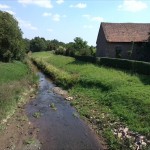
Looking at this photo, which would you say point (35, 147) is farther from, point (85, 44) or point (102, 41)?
point (85, 44)

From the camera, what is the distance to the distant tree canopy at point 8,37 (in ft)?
177

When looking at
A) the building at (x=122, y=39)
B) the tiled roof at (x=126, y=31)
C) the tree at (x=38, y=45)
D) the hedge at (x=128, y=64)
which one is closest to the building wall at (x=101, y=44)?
the building at (x=122, y=39)

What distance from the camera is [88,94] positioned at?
28.8m

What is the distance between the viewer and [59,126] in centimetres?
2069

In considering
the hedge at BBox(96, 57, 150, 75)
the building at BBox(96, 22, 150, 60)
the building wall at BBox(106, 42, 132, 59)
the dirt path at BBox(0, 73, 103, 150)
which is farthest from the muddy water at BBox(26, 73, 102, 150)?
the building at BBox(96, 22, 150, 60)

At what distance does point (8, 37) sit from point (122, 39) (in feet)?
59.5

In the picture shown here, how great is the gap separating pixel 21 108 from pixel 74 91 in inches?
314

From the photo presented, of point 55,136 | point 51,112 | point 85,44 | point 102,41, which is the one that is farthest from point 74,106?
point 85,44

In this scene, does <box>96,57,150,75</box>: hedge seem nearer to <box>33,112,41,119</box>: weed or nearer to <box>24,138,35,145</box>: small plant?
<box>33,112,41,119</box>: weed

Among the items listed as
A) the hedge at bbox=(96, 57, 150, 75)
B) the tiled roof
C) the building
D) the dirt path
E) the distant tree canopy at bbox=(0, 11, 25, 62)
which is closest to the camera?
the dirt path

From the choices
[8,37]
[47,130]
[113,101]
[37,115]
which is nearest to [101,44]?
[8,37]

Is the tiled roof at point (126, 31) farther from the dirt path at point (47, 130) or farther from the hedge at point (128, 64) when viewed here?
the dirt path at point (47, 130)

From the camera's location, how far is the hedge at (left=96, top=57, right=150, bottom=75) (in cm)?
3201

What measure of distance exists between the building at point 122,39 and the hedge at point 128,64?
17.4ft
